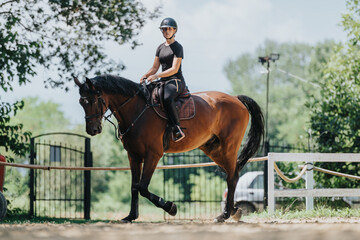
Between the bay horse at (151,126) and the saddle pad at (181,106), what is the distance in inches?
2.6

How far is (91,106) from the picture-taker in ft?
23.7

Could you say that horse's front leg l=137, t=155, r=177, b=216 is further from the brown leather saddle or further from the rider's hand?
the rider's hand

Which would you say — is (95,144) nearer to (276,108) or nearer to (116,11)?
(276,108)

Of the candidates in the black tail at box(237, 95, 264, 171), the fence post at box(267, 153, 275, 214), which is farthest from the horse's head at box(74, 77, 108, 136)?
the fence post at box(267, 153, 275, 214)

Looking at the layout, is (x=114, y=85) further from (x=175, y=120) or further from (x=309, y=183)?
(x=309, y=183)

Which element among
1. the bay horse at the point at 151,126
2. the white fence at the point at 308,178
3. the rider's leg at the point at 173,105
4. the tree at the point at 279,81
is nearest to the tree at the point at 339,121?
the white fence at the point at 308,178

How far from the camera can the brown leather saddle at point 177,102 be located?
7.79 metres

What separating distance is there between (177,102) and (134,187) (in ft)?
4.61

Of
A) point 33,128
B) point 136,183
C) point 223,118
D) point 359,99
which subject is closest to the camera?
point 136,183

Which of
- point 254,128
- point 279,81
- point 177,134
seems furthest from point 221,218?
point 279,81

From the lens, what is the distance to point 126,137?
24.8 feet

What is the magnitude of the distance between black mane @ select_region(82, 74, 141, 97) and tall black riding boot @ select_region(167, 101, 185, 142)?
0.56m

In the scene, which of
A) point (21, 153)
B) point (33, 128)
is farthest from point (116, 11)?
point (33, 128)

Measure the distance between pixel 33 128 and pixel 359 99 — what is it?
5169cm
